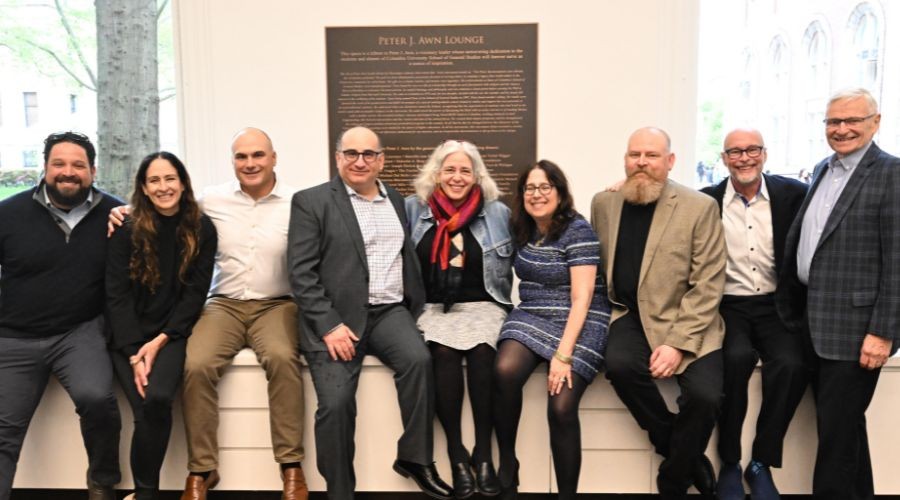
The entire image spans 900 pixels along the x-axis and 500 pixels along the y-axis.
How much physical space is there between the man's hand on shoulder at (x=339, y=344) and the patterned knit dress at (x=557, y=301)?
708mm

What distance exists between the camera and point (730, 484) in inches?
117

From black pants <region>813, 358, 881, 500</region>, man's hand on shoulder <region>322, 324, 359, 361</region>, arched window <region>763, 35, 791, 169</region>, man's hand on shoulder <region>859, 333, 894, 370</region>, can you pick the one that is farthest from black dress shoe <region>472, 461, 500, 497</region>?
arched window <region>763, 35, 791, 169</region>

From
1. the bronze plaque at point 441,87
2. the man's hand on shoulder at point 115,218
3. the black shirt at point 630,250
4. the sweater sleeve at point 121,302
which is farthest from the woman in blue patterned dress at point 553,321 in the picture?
the man's hand on shoulder at point 115,218

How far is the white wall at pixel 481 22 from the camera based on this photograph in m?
4.07

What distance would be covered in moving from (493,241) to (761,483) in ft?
5.40

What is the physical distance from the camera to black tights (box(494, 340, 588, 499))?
2852 millimetres

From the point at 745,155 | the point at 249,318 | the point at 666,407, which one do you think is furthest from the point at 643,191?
the point at 249,318

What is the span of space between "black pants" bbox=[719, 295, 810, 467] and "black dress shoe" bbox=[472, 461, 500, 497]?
1052 mm

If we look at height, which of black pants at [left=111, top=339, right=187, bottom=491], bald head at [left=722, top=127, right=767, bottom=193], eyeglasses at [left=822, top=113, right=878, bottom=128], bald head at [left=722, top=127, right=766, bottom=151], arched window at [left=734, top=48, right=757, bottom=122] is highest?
arched window at [left=734, top=48, right=757, bottom=122]

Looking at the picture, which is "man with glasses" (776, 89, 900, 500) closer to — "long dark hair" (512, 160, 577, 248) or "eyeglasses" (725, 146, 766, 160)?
"eyeglasses" (725, 146, 766, 160)

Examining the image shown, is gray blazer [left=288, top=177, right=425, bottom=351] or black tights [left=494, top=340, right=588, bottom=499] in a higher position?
gray blazer [left=288, top=177, right=425, bottom=351]

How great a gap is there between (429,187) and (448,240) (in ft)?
1.11

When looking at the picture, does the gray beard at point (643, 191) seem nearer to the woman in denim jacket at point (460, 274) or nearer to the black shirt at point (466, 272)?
the woman in denim jacket at point (460, 274)

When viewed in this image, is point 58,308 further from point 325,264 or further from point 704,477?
point 704,477
